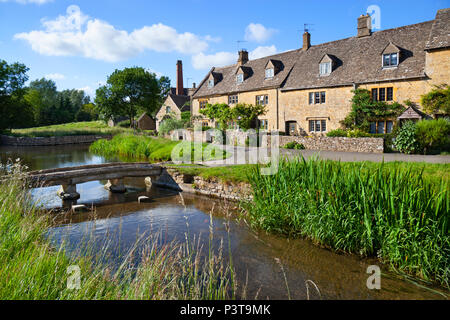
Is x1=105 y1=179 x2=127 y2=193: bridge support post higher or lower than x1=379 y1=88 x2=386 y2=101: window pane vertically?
lower

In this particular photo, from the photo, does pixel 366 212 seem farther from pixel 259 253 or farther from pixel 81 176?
pixel 81 176

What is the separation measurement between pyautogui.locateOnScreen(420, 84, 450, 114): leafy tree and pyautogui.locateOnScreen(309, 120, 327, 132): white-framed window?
27.7ft

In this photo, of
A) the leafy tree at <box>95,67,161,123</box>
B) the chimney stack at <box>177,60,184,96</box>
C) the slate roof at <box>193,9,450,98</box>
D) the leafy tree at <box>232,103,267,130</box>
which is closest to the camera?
the slate roof at <box>193,9,450,98</box>

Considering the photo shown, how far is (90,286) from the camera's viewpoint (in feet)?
Result: 13.7

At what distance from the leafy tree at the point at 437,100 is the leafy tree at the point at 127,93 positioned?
5378 cm

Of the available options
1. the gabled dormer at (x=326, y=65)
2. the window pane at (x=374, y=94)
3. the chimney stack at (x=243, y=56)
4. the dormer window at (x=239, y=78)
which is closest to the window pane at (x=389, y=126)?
the window pane at (x=374, y=94)

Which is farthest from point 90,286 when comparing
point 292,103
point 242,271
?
point 292,103

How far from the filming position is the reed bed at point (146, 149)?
22.6 m

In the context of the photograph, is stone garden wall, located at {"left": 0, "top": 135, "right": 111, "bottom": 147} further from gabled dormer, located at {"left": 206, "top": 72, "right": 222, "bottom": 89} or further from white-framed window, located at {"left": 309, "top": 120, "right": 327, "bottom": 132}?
white-framed window, located at {"left": 309, "top": 120, "right": 327, "bottom": 132}

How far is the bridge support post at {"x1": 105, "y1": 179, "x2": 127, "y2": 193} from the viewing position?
15.7m

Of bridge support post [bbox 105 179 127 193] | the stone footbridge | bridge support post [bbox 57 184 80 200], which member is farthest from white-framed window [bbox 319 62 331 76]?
bridge support post [bbox 57 184 80 200]

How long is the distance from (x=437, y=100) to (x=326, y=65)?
10460mm

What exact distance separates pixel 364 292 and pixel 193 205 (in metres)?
8.03

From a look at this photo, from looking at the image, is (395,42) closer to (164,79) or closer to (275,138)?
(275,138)
